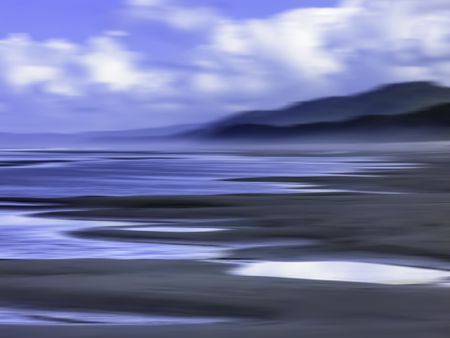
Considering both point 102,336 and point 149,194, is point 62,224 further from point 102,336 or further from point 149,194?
point 102,336

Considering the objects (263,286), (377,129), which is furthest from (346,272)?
(377,129)

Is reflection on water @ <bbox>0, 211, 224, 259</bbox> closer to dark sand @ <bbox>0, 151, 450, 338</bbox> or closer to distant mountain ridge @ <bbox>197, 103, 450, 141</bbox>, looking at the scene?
dark sand @ <bbox>0, 151, 450, 338</bbox>

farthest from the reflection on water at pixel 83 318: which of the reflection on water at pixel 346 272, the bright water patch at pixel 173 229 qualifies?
the bright water patch at pixel 173 229

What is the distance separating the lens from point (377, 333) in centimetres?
560

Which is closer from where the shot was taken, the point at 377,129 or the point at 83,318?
the point at 83,318

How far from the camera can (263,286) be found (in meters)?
7.37

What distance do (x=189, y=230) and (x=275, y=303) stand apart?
591 cm

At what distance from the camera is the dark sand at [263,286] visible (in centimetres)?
581

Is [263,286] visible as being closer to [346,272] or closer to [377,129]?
[346,272]

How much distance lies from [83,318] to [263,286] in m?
1.76

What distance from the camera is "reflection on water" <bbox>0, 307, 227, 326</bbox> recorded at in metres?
6.09

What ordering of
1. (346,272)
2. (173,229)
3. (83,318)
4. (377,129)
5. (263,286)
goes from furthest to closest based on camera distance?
1. (377,129)
2. (173,229)
3. (346,272)
4. (263,286)
5. (83,318)

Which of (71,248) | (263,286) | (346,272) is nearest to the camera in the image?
(263,286)

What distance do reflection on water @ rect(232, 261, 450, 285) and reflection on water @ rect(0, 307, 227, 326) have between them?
6.69 ft
